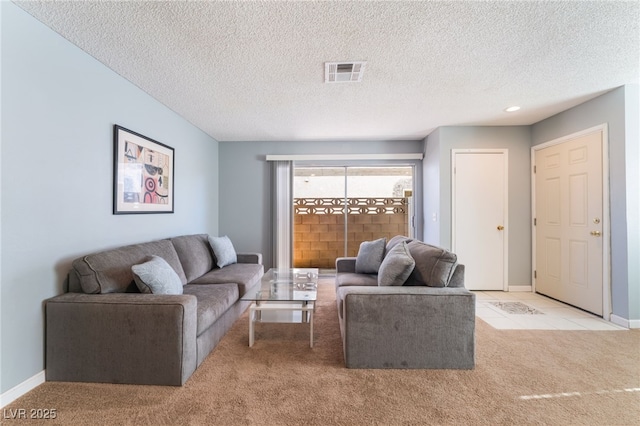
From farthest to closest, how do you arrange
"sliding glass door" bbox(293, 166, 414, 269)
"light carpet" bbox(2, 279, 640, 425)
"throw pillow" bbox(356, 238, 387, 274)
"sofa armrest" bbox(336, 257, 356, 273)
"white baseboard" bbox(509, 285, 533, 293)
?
1. "sliding glass door" bbox(293, 166, 414, 269)
2. "white baseboard" bbox(509, 285, 533, 293)
3. "sofa armrest" bbox(336, 257, 356, 273)
4. "throw pillow" bbox(356, 238, 387, 274)
5. "light carpet" bbox(2, 279, 640, 425)

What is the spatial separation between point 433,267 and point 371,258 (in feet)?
3.42

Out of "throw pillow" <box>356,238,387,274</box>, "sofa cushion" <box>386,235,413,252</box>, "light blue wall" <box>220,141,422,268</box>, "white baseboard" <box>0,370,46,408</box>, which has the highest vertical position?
"light blue wall" <box>220,141,422,268</box>

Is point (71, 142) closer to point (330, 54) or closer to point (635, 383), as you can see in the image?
point (330, 54)

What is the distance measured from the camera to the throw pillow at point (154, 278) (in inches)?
75.2

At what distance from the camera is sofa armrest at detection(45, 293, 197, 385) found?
168 cm

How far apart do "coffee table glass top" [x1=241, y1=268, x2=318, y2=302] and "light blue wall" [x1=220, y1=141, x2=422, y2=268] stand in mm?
1317

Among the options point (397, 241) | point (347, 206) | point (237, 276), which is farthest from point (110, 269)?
point (347, 206)

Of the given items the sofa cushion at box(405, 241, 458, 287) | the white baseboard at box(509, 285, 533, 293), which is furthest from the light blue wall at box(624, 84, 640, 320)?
the sofa cushion at box(405, 241, 458, 287)

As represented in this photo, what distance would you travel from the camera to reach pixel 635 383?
1.75 m

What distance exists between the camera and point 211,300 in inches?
87.4

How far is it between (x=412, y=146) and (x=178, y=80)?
11.7 ft

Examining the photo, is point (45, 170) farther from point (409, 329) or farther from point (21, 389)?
point (409, 329)

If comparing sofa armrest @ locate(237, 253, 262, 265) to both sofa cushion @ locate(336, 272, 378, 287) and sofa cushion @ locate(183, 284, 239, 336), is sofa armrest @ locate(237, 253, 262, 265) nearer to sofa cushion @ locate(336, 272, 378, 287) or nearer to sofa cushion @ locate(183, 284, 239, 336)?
sofa cushion @ locate(183, 284, 239, 336)

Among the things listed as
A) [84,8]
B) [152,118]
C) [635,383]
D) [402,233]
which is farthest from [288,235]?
[635,383]
